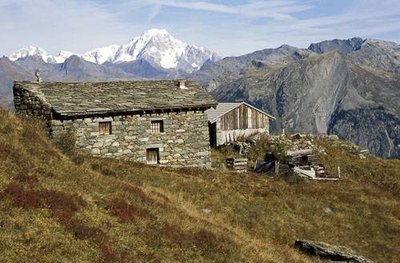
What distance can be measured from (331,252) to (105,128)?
779 inches

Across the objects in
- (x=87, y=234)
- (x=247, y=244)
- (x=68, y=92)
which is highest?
(x=68, y=92)

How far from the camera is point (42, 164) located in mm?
20828

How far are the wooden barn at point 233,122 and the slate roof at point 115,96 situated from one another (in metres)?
12.0

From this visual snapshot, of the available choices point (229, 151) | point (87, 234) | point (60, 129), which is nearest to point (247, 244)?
point (87, 234)

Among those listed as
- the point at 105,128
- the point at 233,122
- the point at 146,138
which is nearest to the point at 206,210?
the point at 146,138

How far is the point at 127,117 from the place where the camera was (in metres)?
36.4

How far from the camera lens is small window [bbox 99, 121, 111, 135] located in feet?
117

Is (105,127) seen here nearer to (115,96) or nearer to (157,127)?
(115,96)

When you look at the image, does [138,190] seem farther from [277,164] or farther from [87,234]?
[277,164]

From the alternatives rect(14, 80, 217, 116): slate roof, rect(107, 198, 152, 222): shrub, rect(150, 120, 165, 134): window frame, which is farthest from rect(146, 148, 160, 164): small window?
rect(107, 198, 152, 222): shrub

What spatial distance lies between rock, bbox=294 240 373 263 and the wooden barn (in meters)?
31.8

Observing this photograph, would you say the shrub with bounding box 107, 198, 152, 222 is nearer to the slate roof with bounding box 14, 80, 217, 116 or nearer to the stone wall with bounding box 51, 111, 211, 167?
the slate roof with bounding box 14, 80, 217, 116

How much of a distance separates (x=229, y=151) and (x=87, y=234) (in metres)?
35.4

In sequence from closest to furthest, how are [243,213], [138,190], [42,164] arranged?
[42,164] → [138,190] → [243,213]
